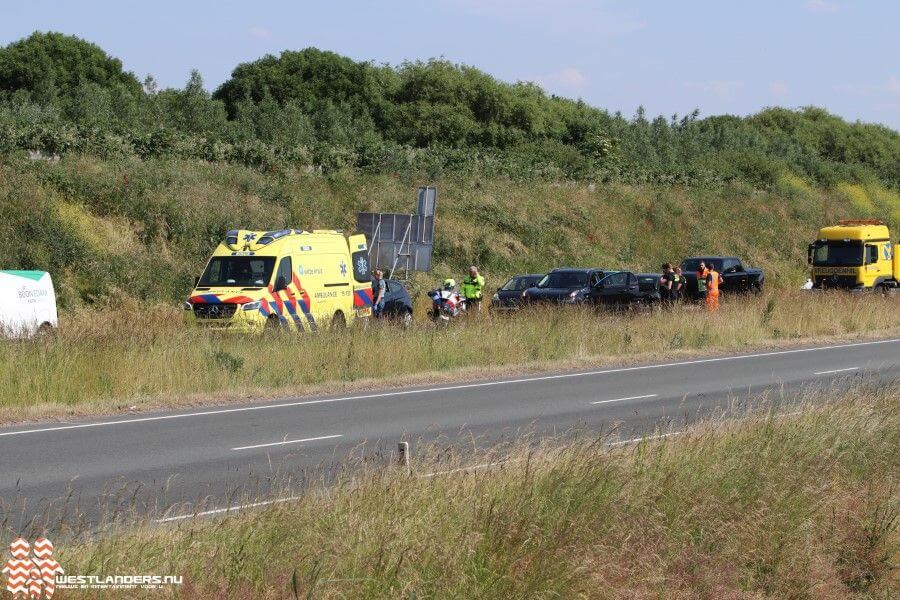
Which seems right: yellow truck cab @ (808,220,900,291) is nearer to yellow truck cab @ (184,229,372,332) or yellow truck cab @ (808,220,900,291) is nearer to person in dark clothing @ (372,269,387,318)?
person in dark clothing @ (372,269,387,318)

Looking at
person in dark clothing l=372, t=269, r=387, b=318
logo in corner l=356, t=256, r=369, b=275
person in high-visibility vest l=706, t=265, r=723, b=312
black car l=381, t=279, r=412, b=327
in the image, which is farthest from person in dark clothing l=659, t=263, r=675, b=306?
logo in corner l=356, t=256, r=369, b=275

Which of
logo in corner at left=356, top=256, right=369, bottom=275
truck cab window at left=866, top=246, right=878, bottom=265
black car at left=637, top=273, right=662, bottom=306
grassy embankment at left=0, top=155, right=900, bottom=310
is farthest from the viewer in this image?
truck cab window at left=866, top=246, right=878, bottom=265

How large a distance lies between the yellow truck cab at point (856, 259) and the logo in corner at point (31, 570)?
44.2m

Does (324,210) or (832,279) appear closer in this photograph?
(324,210)

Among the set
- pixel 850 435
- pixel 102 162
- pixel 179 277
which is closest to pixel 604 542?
pixel 850 435

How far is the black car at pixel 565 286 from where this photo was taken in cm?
3562

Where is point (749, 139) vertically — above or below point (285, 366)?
above

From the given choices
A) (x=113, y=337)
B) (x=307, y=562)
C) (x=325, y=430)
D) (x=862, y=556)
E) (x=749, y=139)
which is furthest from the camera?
(x=749, y=139)

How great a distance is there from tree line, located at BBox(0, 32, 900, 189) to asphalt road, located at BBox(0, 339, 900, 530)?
24.2 metres

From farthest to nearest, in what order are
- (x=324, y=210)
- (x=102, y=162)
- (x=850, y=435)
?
(x=324, y=210)
(x=102, y=162)
(x=850, y=435)

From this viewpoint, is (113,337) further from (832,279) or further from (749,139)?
(749,139)

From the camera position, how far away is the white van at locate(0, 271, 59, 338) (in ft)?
78.7

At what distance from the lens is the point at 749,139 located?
93375 millimetres

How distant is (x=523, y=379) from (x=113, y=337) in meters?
7.00
